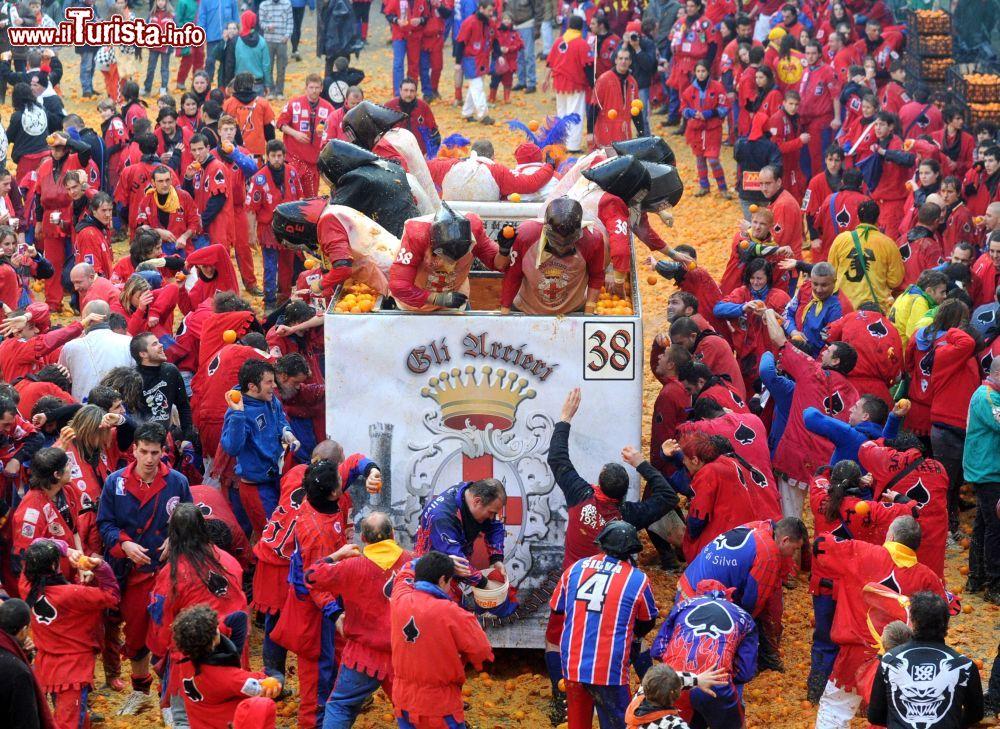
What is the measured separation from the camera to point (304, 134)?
1859 cm

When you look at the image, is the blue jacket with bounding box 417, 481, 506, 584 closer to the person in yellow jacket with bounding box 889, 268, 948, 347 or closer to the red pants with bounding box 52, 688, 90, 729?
the red pants with bounding box 52, 688, 90, 729

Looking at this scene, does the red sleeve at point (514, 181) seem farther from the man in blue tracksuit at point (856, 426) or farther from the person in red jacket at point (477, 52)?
the person in red jacket at point (477, 52)

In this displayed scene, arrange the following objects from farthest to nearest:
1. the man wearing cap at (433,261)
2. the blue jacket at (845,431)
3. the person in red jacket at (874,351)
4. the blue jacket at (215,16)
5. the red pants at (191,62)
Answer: the red pants at (191,62)
the blue jacket at (215,16)
the person in red jacket at (874,351)
the blue jacket at (845,431)
the man wearing cap at (433,261)

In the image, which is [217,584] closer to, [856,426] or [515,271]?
[515,271]

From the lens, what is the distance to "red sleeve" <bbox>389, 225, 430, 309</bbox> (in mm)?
9375

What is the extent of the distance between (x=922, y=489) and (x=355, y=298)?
395cm

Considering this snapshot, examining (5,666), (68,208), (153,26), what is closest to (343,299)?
(5,666)

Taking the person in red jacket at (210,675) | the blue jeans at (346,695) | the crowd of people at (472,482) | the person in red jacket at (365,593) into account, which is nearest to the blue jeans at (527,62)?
the crowd of people at (472,482)

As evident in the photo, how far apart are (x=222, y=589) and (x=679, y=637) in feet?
8.40

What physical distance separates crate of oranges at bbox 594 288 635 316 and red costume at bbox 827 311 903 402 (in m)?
2.36

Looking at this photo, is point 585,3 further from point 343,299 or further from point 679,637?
point 679,637

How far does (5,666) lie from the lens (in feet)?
20.9

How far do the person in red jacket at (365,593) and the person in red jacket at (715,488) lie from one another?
7.21 ft

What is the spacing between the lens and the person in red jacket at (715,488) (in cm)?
938
